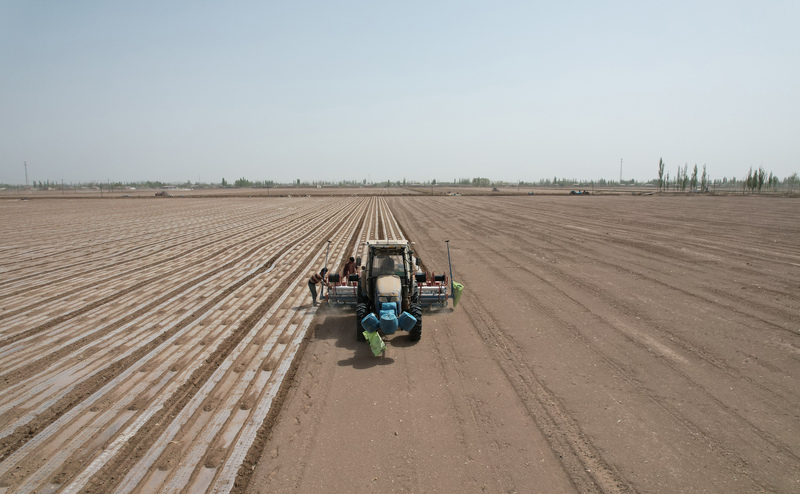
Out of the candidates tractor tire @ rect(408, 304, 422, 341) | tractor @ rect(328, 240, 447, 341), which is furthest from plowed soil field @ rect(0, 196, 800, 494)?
tractor @ rect(328, 240, 447, 341)

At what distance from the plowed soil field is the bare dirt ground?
35mm

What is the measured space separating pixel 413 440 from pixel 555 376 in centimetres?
329

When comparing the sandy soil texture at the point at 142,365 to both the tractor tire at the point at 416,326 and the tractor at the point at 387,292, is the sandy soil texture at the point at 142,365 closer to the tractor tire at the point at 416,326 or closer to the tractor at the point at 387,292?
the tractor at the point at 387,292

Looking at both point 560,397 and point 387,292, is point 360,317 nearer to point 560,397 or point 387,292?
point 387,292

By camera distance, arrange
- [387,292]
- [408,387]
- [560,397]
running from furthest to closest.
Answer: [387,292]
[408,387]
[560,397]

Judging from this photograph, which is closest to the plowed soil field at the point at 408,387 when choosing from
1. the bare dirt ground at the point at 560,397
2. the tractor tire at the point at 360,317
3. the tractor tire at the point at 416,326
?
the bare dirt ground at the point at 560,397

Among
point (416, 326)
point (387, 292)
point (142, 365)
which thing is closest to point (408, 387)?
point (416, 326)

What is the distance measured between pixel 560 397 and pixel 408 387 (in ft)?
8.43

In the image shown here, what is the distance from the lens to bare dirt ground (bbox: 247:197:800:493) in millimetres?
5145

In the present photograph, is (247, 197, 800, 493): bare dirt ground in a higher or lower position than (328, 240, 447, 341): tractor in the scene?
lower

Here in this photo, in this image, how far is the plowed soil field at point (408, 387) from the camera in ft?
17.0

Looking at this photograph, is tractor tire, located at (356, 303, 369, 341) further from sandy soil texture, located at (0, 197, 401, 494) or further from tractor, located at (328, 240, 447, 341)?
sandy soil texture, located at (0, 197, 401, 494)

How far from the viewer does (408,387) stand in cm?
728

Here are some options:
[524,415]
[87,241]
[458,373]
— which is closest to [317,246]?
[87,241]
